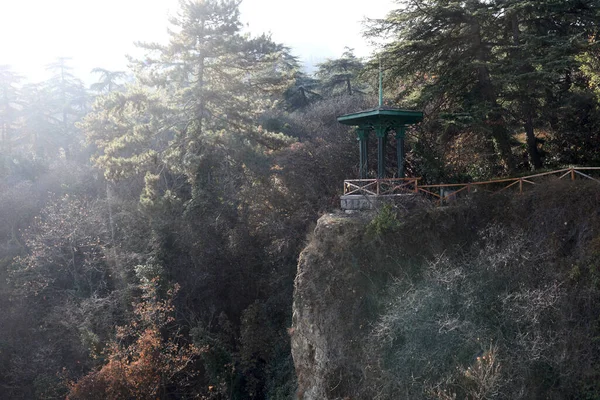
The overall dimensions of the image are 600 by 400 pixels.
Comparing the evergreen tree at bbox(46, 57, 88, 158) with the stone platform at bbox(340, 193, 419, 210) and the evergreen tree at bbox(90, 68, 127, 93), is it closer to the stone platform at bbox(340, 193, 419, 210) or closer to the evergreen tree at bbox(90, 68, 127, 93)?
the evergreen tree at bbox(90, 68, 127, 93)

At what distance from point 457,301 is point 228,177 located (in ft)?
44.5

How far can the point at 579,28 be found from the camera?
1473 cm

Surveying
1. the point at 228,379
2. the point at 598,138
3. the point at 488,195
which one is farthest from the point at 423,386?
the point at 598,138

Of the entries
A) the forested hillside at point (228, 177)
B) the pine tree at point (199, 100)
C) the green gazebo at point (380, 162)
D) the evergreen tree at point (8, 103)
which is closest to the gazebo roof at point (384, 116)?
the green gazebo at point (380, 162)

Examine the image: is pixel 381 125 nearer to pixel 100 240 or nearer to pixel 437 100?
pixel 437 100

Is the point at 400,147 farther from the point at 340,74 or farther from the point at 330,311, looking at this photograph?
the point at 340,74

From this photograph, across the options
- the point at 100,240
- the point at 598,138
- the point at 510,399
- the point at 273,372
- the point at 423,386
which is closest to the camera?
the point at 510,399

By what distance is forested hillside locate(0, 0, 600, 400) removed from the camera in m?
15.5

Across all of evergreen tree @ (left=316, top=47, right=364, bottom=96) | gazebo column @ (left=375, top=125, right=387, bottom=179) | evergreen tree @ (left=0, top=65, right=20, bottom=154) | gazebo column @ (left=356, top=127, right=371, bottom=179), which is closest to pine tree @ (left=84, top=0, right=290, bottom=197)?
gazebo column @ (left=356, top=127, right=371, bottom=179)

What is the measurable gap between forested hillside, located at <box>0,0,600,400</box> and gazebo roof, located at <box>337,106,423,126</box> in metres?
1.68

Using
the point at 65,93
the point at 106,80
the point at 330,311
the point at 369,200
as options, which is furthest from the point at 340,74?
the point at 65,93

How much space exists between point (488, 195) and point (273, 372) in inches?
413

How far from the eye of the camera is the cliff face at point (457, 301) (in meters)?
9.12

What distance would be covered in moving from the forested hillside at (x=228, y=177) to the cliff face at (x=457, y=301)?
4.41 m
